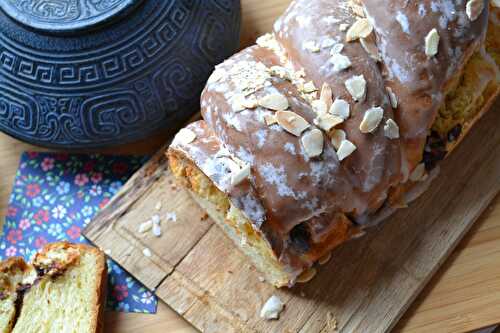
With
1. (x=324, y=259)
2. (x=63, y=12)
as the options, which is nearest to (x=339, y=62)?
(x=324, y=259)

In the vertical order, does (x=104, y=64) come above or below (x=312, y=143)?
above

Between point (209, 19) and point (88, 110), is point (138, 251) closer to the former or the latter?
point (88, 110)

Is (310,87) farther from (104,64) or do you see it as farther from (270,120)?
(104,64)

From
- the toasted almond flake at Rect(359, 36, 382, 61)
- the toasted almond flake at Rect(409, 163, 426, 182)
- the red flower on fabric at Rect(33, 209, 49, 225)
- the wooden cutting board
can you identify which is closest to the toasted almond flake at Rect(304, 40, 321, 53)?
the toasted almond flake at Rect(359, 36, 382, 61)

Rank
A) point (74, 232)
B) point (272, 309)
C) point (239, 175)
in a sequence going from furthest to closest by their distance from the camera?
point (74, 232)
point (272, 309)
point (239, 175)

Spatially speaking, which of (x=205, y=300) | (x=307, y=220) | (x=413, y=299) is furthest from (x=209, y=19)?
(x=413, y=299)

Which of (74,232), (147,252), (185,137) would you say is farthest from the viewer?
(74,232)

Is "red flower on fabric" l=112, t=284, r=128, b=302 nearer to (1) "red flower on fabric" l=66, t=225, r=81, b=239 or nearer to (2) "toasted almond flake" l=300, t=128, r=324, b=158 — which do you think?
(1) "red flower on fabric" l=66, t=225, r=81, b=239
